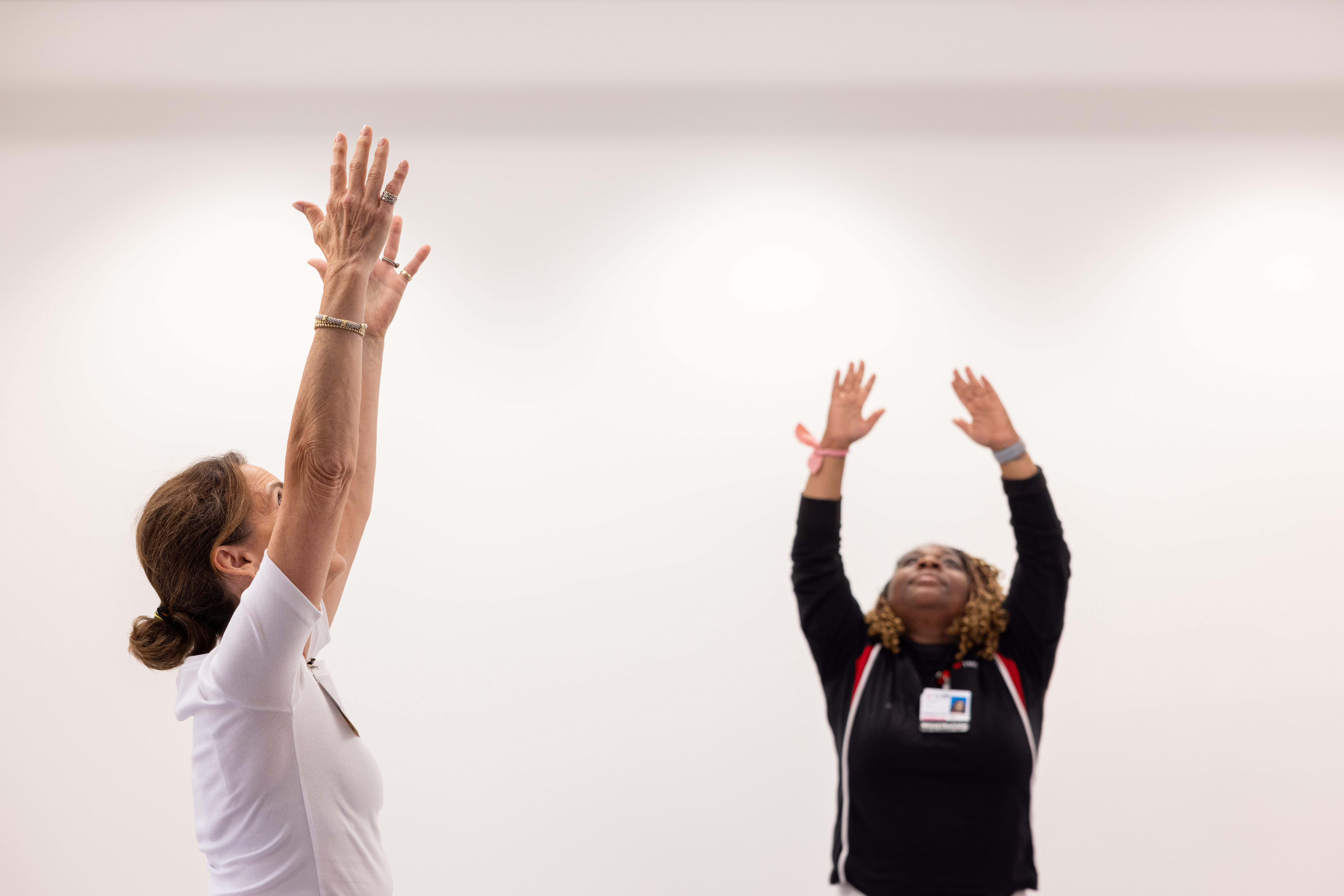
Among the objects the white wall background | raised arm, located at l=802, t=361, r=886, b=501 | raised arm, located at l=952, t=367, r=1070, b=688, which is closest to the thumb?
raised arm, located at l=802, t=361, r=886, b=501

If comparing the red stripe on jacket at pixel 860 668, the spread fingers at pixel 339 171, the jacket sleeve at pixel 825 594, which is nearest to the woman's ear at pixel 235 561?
the spread fingers at pixel 339 171

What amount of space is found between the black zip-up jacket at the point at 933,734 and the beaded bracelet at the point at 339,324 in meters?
1.22

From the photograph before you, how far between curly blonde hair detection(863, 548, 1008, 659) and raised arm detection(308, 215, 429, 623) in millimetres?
1115

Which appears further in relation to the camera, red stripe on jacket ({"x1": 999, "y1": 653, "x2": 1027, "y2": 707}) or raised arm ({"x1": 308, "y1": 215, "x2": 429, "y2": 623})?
red stripe on jacket ({"x1": 999, "y1": 653, "x2": 1027, "y2": 707})

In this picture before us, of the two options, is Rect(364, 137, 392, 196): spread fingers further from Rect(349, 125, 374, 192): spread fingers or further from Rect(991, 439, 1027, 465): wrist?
Rect(991, 439, 1027, 465): wrist

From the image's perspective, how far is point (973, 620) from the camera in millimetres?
2088

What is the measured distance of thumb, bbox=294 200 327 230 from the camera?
127 cm

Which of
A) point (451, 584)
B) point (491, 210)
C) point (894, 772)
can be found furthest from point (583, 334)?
point (894, 772)

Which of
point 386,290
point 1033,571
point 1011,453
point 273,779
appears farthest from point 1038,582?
point 273,779

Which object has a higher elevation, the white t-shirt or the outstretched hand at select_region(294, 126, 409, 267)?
the outstretched hand at select_region(294, 126, 409, 267)

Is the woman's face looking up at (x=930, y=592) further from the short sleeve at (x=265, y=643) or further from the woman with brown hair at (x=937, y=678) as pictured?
the short sleeve at (x=265, y=643)

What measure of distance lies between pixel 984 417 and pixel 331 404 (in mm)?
1499

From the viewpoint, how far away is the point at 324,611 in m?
1.46

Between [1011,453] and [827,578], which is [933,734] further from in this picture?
[1011,453]
